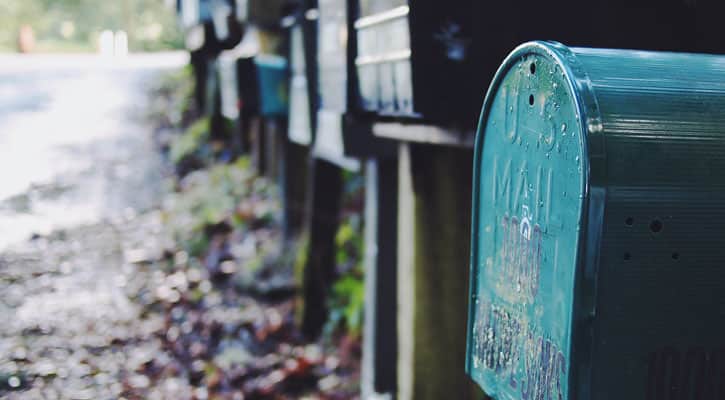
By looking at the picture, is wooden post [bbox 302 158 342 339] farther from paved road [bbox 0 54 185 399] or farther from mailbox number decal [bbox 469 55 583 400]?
mailbox number decal [bbox 469 55 583 400]

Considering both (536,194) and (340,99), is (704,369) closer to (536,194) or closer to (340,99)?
(536,194)

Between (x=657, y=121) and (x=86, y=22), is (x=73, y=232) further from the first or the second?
(x=86, y=22)

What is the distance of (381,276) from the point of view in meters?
4.24

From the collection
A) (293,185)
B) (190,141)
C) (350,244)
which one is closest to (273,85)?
(293,185)

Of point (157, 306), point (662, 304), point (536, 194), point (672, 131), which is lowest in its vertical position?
point (157, 306)

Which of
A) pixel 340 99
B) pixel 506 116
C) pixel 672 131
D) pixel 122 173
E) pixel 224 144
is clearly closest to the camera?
pixel 672 131

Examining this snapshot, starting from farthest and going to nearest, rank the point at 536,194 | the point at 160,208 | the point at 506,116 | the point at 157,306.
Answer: the point at 160,208 < the point at 157,306 < the point at 506,116 < the point at 536,194

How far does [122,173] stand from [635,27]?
312 inches

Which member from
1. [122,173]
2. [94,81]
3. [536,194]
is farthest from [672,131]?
[94,81]

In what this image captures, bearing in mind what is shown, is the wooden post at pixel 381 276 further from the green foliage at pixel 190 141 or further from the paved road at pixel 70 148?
the green foliage at pixel 190 141

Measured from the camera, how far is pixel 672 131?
1.42 meters

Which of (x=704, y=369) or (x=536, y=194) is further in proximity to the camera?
(x=536, y=194)

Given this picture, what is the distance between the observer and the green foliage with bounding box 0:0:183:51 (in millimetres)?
22000

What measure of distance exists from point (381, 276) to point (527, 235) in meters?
2.63
